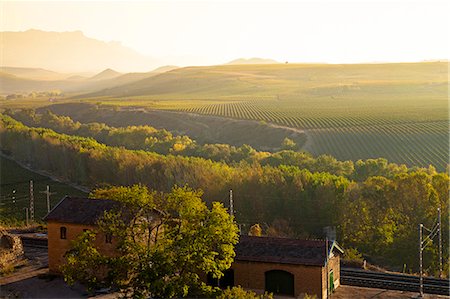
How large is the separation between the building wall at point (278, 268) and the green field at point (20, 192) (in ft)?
95.4

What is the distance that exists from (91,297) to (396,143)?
6273cm

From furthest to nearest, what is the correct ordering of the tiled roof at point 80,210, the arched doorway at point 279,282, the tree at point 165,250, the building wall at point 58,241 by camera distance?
1. the building wall at point 58,241
2. the tiled roof at point 80,210
3. the arched doorway at point 279,282
4. the tree at point 165,250

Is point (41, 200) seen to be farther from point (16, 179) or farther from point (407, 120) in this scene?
point (407, 120)

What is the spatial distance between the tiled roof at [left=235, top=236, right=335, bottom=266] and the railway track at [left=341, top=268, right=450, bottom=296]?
4.25m

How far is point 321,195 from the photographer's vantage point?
5447 cm

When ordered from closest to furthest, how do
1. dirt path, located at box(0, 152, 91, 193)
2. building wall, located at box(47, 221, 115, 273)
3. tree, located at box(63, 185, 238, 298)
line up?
tree, located at box(63, 185, 238, 298) → building wall, located at box(47, 221, 115, 273) → dirt path, located at box(0, 152, 91, 193)

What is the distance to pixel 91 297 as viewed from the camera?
3456cm

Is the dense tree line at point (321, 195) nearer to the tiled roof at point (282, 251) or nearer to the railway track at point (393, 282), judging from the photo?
the railway track at point (393, 282)

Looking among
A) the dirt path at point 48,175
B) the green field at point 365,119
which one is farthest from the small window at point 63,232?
the green field at point 365,119

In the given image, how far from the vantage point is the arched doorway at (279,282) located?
Answer: 112 feet

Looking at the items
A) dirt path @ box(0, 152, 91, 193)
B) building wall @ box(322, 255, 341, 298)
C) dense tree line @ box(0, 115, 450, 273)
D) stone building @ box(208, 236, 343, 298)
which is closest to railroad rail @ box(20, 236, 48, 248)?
stone building @ box(208, 236, 343, 298)

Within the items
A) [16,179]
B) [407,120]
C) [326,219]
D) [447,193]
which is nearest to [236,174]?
[326,219]

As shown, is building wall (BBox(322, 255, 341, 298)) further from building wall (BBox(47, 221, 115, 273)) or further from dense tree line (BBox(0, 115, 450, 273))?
building wall (BBox(47, 221, 115, 273))

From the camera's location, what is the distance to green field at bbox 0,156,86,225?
6156 cm
